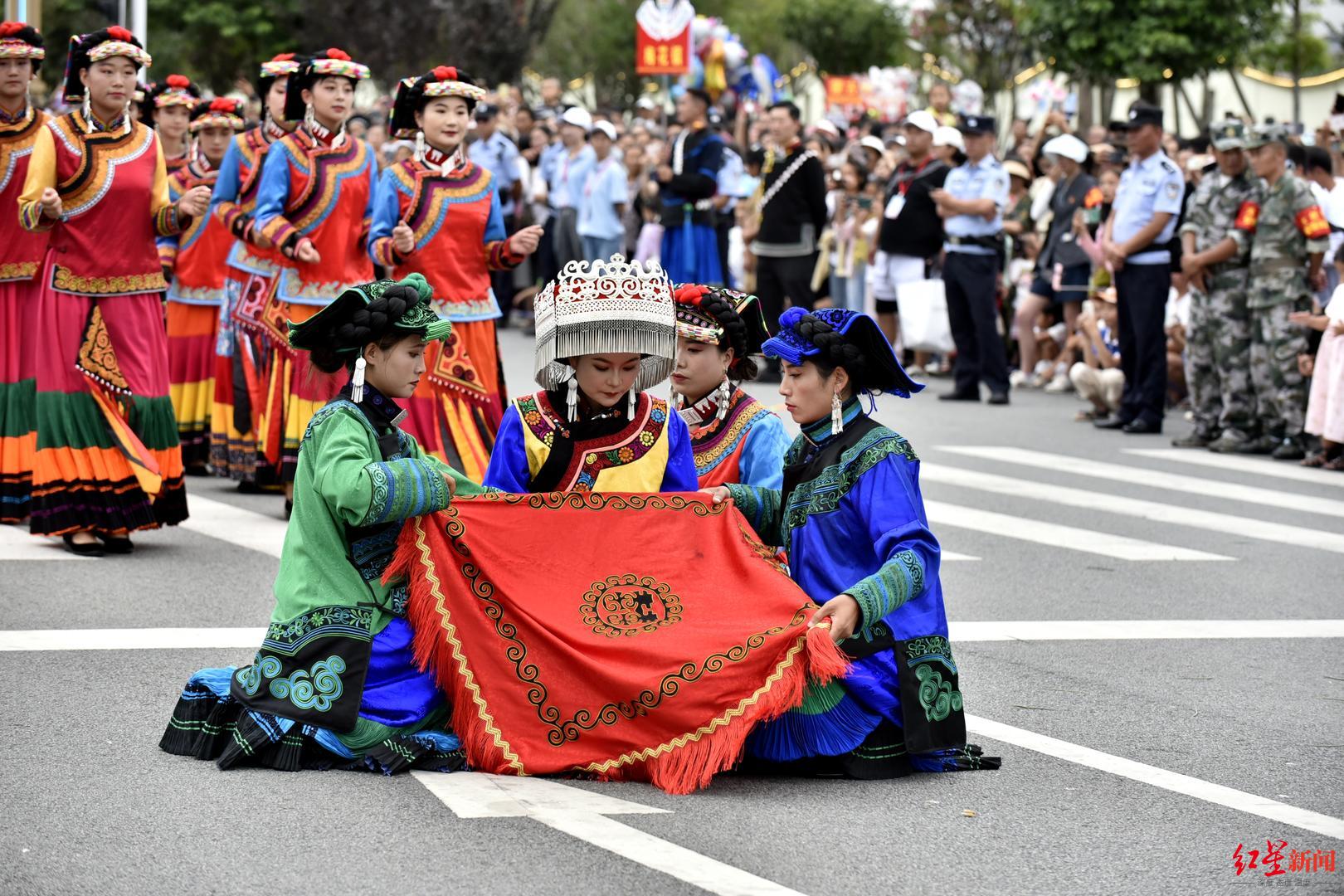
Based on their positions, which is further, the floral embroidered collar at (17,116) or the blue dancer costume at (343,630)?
the floral embroidered collar at (17,116)

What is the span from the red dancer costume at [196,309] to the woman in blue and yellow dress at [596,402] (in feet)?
20.1

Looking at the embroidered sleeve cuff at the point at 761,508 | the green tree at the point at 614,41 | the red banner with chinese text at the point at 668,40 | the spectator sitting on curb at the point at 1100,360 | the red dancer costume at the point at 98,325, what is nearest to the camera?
the embroidered sleeve cuff at the point at 761,508

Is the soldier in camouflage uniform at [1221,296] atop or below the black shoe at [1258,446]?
atop

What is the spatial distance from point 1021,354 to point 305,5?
31.3 m

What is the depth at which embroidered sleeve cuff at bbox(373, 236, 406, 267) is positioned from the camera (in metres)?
9.67

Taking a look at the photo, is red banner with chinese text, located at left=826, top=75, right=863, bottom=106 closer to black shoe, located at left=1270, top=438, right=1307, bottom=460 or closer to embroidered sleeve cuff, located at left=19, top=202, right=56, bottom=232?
black shoe, located at left=1270, top=438, right=1307, bottom=460

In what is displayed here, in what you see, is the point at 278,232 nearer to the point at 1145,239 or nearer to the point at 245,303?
the point at 245,303

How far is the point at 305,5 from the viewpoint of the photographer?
148 feet

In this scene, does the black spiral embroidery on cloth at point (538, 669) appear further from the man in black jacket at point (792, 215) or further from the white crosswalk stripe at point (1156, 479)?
the man in black jacket at point (792, 215)

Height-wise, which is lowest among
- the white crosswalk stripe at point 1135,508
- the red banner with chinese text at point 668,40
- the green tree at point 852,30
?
the white crosswalk stripe at point 1135,508

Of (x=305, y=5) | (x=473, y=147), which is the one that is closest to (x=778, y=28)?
(x=305, y=5)

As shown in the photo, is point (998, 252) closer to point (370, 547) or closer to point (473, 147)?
point (473, 147)

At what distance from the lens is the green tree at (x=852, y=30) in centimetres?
4712

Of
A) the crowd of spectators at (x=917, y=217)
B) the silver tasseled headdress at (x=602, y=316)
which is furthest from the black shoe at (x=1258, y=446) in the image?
the silver tasseled headdress at (x=602, y=316)
